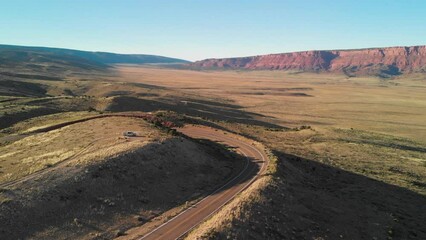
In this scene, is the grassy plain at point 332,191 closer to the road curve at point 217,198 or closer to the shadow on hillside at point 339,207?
the shadow on hillside at point 339,207

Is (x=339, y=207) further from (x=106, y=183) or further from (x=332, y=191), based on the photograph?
(x=106, y=183)

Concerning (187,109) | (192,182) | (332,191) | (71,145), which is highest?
(71,145)

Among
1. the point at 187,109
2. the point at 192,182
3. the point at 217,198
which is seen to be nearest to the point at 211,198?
the point at 217,198

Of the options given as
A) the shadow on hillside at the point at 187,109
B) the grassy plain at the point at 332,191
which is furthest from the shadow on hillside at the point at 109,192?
the shadow on hillside at the point at 187,109

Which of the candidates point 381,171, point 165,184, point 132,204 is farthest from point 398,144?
point 132,204

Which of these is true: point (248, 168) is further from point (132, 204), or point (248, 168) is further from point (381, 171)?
point (381, 171)

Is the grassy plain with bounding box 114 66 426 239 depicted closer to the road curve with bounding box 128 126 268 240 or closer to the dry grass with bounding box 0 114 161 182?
the road curve with bounding box 128 126 268 240
